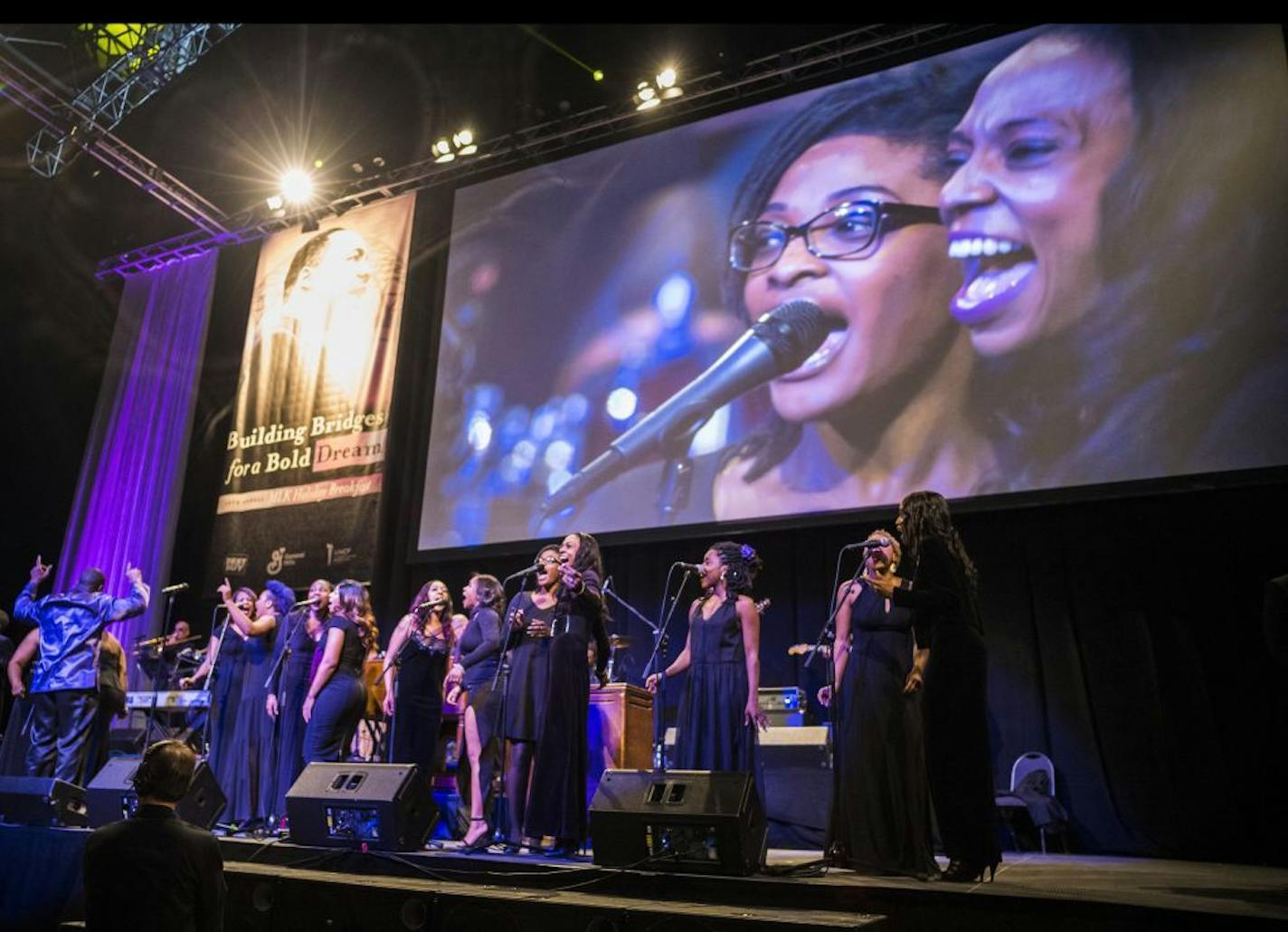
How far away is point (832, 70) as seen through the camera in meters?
8.59

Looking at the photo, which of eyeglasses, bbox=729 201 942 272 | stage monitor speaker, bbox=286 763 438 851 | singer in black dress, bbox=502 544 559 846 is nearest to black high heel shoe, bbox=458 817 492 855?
singer in black dress, bbox=502 544 559 846

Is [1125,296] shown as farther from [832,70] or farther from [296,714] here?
[296,714]

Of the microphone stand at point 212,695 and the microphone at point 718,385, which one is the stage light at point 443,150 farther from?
the microphone stand at point 212,695

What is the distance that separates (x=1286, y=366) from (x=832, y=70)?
450 centimetres

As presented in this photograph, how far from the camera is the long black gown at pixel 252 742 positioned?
6.77 meters

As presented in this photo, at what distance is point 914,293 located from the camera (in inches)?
299

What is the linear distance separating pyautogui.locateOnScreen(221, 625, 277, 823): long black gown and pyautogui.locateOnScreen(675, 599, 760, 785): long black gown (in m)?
3.20

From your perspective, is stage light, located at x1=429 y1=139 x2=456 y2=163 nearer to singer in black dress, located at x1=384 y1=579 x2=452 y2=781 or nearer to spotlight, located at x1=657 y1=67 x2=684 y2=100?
spotlight, located at x1=657 y1=67 x2=684 y2=100

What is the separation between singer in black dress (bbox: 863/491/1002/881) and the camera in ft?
13.3

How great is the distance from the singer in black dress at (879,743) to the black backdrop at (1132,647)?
2.61 meters

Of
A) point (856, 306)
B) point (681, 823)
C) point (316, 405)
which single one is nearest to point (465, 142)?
point (316, 405)

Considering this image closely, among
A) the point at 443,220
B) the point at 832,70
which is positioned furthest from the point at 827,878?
the point at 443,220

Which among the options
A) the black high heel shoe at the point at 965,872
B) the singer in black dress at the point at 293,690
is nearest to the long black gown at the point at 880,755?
the black high heel shoe at the point at 965,872

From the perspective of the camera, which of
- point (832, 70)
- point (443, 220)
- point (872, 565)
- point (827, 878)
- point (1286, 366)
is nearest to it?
point (827, 878)
